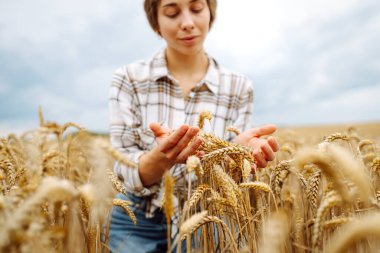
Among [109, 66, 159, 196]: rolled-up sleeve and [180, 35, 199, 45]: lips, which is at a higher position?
[180, 35, 199, 45]: lips

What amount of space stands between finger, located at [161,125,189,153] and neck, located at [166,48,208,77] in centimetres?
118

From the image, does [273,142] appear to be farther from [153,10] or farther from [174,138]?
[153,10]

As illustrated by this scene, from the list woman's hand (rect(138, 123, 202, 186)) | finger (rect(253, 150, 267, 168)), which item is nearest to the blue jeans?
woman's hand (rect(138, 123, 202, 186))

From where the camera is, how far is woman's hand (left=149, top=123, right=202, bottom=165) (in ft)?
4.62

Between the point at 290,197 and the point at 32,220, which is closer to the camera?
the point at 32,220

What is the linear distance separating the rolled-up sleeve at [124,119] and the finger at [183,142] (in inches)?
29.6

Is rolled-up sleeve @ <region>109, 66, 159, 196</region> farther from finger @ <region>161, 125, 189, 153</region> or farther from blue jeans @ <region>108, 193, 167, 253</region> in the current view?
finger @ <region>161, 125, 189, 153</region>

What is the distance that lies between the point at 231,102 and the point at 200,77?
33 centimetres

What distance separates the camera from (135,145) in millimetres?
2498

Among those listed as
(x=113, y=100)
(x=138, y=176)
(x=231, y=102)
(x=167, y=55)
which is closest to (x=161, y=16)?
(x=167, y=55)

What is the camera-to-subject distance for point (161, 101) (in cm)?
253

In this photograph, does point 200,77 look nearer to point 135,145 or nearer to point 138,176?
point 135,145

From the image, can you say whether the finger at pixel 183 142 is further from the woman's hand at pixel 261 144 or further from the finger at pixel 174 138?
the woman's hand at pixel 261 144

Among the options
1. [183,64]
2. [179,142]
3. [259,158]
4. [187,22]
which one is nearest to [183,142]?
[179,142]
